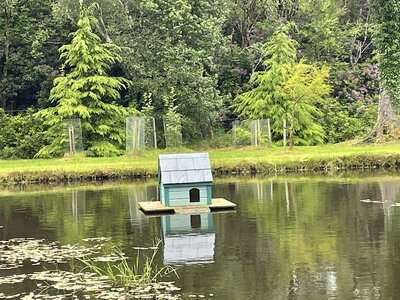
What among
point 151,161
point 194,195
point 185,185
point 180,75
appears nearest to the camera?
point 185,185

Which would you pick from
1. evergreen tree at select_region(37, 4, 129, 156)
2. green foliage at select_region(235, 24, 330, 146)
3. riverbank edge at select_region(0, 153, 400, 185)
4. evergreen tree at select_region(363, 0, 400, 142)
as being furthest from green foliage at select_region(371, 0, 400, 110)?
evergreen tree at select_region(37, 4, 129, 156)

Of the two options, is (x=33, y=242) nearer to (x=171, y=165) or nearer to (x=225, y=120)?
→ (x=171, y=165)

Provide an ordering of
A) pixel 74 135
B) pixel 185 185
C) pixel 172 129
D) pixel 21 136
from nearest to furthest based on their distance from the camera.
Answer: pixel 185 185
pixel 74 135
pixel 172 129
pixel 21 136

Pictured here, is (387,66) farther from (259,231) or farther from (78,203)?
Result: (259,231)

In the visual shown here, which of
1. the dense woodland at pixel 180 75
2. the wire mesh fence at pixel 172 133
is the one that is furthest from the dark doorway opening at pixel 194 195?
the wire mesh fence at pixel 172 133

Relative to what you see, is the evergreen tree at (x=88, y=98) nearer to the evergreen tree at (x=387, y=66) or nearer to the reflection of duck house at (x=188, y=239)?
the evergreen tree at (x=387, y=66)

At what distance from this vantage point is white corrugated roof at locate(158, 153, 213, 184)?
60.0 feet

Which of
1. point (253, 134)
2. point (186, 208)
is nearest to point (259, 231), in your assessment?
point (186, 208)

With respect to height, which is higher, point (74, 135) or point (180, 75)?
point (180, 75)

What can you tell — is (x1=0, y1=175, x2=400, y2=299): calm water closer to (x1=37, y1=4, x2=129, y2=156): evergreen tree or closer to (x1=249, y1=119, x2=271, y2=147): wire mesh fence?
(x1=249, y1=119, x2=271, y2=147): wire mesh fence

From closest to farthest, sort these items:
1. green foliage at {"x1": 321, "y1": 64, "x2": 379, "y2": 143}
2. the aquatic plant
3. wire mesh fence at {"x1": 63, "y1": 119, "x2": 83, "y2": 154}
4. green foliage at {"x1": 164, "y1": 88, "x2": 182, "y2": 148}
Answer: the aquatic plant
wire mesh fence at {"x1": 63, "y1": 119, "x2": 83, "y2": 154}
green foliage at {"x1": 164, "y1": 88, "x2": 182, "y2": 148}
green foliage at {"x1": 321, "y1": 64, "x2": 379, "y2": 143}

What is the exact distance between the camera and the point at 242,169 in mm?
27828

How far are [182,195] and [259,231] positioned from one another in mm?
4216

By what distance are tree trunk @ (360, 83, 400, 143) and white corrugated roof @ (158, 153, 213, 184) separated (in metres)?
16.4
